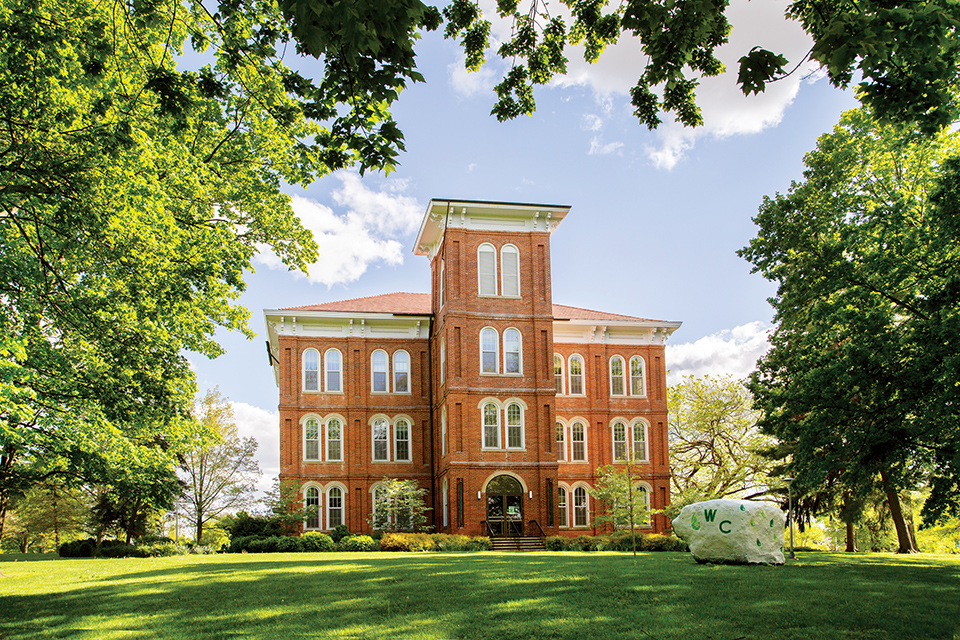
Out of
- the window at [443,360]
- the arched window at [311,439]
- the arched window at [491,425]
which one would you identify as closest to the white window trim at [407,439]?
the window at [443,360]

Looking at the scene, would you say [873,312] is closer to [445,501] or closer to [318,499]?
[445,501]

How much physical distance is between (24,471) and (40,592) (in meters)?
2.42

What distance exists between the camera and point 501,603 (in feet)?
36.3

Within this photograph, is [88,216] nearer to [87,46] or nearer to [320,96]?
[87,46]

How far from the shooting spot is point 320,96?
8477 millimetres

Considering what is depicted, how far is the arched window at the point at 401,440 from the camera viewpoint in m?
38.9

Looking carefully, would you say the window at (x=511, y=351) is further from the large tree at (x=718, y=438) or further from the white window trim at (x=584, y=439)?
the large tree at (x=718, y=438)

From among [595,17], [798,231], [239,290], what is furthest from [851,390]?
[239,290]

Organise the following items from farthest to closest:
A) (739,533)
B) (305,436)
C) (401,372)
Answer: (401,372) < (305,436) < (739,533)

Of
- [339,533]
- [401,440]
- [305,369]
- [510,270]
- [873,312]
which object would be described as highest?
[510,270]

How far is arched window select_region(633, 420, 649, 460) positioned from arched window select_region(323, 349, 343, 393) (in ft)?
51.4

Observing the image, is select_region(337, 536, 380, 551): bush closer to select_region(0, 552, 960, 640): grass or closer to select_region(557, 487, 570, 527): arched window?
select_region(557, 487, 570, 527): arched window

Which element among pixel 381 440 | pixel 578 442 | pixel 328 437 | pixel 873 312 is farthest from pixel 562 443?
pixel 873 312

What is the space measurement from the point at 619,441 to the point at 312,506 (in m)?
16.2
